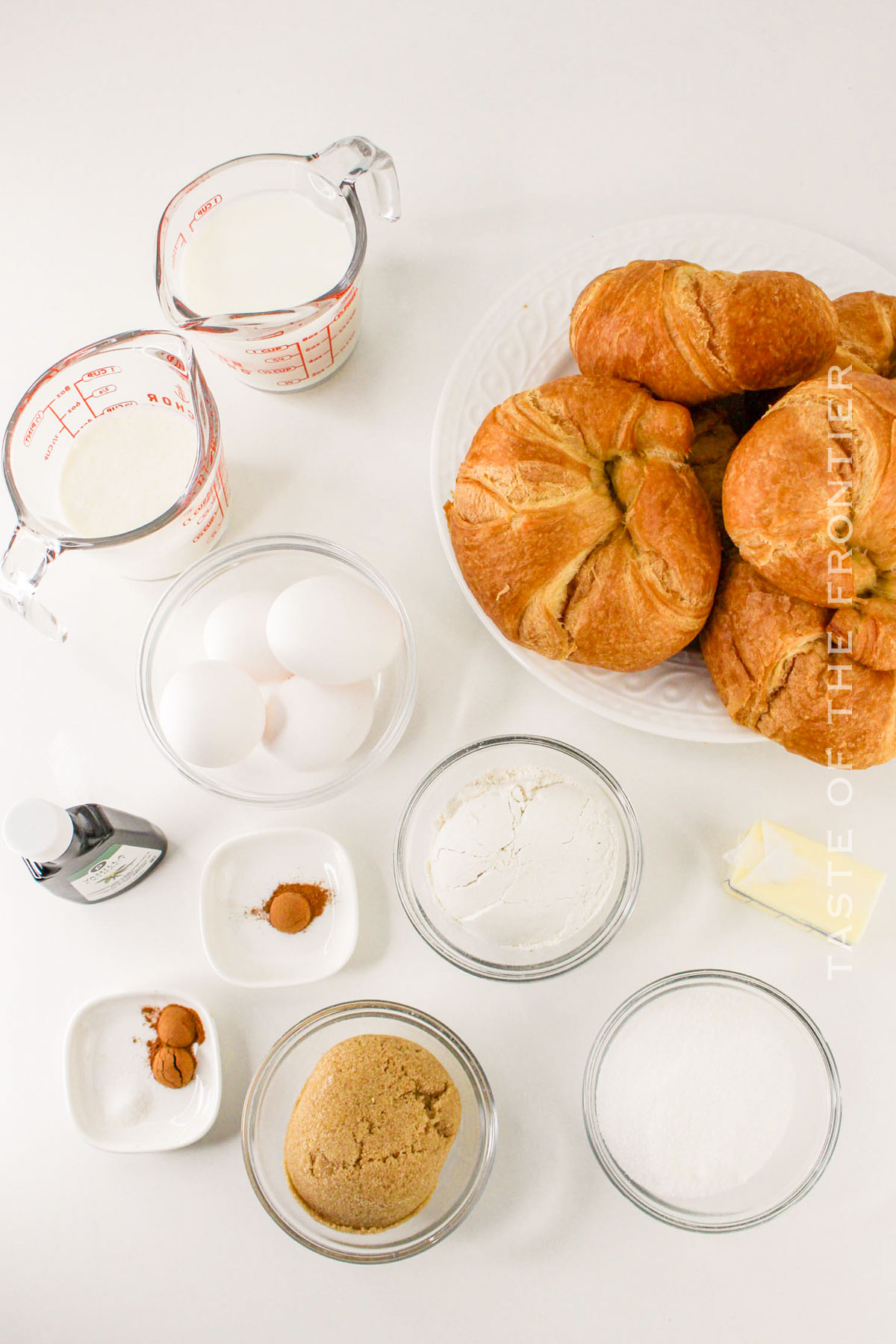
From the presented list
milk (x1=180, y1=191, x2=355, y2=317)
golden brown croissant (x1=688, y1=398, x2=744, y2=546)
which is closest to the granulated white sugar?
golden brown croissant (x1=688, y1=398, x2=744, y2=546)

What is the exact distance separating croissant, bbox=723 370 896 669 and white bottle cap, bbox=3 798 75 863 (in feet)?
2.56

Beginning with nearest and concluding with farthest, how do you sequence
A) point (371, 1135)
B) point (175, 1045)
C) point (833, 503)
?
point (833, 503) < point (371, 1135) < point (175, 1045)

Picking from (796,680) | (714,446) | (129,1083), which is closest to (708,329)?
(714,446)

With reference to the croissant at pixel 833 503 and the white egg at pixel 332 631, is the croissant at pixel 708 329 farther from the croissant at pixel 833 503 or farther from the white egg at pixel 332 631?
the white egg at pixel 332 631

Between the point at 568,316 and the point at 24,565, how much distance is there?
74cm

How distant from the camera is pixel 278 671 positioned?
1151 mm

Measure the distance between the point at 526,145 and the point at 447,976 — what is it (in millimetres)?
1170

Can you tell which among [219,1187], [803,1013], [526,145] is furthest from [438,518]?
[219,1187]

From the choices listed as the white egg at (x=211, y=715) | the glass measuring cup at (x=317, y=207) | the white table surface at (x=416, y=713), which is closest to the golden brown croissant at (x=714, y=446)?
the white table surface at (x=416, y=713)

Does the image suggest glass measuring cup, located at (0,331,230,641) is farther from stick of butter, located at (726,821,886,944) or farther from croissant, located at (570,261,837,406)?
stick of butter, located at (726,821,886,944)

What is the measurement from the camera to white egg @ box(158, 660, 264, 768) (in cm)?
105

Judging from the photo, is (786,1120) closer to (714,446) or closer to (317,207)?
(714,446)

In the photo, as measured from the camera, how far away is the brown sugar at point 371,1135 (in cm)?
104

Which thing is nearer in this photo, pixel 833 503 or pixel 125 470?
pixel 833 503
